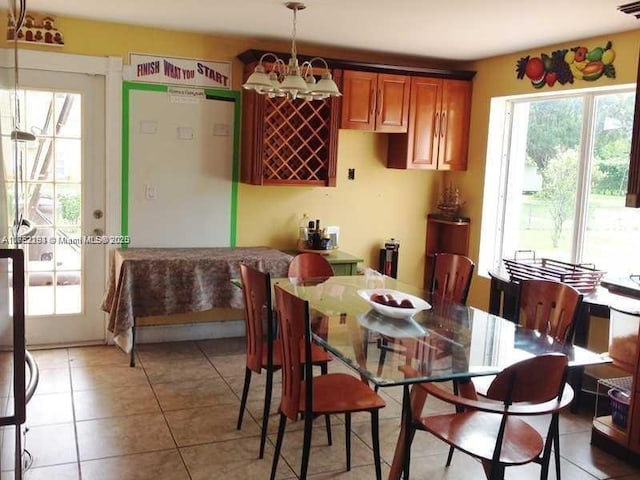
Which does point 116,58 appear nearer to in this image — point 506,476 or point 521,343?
point 521,343

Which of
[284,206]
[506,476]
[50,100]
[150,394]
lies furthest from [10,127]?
[284,206]

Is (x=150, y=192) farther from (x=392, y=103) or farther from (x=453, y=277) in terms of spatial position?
(x=453, y=277)

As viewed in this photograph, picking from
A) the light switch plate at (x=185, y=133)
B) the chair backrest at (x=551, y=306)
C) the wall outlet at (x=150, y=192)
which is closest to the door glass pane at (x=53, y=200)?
the wall outlet at (x=150, y=192)

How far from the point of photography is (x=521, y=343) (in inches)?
110

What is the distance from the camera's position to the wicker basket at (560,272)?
4.02 metres

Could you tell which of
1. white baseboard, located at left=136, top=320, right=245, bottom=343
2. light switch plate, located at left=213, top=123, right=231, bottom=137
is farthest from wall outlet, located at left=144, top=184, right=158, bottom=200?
white baseboard, located at left=136, top=320, right=245, bottom=343

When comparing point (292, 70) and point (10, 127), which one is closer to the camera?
point (10, 127)

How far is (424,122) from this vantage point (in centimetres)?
525

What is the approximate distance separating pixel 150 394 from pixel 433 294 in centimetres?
180

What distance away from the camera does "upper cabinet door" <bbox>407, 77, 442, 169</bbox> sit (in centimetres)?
520

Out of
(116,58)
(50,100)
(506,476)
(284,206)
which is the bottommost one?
(506,476)

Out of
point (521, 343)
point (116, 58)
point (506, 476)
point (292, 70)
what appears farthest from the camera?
point (116, 58)

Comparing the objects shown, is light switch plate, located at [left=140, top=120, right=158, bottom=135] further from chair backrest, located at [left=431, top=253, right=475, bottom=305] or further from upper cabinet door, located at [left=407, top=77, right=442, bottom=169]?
chair backrest, located at [left=431, top=253, right=475, bottom=305]

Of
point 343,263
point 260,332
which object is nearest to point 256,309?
point 260,332
